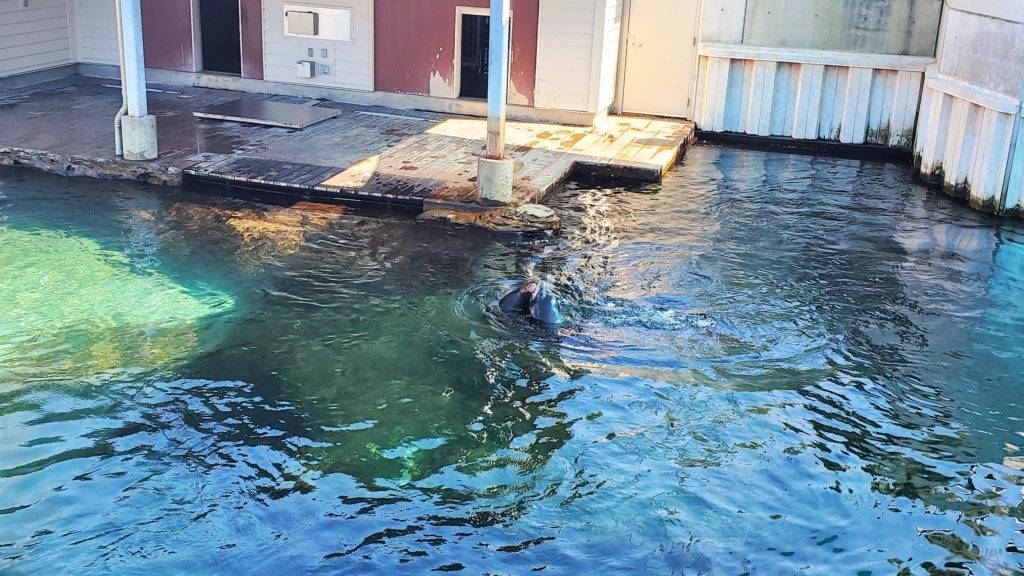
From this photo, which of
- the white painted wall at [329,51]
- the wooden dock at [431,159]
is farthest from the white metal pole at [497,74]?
the white painted wall at [329,51]

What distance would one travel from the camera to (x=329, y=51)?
16172mm

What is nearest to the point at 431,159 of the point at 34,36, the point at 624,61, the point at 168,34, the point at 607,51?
the point at 607,51

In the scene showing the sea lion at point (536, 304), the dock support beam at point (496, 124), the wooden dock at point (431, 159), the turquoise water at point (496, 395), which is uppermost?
the dock support beam at point (496, 124)

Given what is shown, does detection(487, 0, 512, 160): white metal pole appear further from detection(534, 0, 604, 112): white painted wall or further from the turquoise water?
detection(534, 0, 604, 112): white painted wall

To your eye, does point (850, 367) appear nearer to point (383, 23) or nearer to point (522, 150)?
point (522, 150)

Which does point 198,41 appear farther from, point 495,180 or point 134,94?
point 495,180

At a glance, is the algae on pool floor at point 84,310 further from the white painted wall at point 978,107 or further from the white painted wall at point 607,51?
the white painted wall at point 978,107

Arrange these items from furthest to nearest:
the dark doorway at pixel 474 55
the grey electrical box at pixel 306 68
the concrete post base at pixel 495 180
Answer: the grey electrical box at pixel 306 68 < the dark doorway at pixel 474 55 < the concrete post base at pixel 495 180

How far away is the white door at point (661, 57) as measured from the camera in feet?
52.6

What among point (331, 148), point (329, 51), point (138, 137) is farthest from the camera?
point (329, 51)

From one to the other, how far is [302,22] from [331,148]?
3.28 meters

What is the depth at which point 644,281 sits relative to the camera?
402 inches

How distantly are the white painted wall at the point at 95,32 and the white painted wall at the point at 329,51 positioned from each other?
9.02 feet

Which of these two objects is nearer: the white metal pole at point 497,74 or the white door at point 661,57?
the white metal pole at point 497,74
